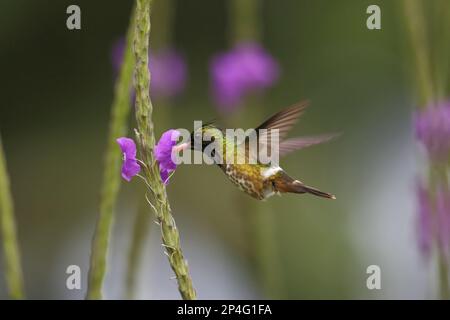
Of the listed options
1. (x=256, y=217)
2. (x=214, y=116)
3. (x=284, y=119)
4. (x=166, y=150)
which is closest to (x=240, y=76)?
(x=256, y=217)

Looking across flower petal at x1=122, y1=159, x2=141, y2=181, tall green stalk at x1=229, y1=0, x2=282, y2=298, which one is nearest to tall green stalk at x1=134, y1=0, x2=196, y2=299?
flower petal at x1=122, y1=159, x2=141, y2=181

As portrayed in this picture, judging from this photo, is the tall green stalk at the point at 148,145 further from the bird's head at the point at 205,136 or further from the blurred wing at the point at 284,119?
the blurred wing at the point at 284,119

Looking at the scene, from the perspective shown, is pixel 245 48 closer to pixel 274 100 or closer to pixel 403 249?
pixel 403 249

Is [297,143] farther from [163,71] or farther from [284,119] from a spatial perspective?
[163,71]

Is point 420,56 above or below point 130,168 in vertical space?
above

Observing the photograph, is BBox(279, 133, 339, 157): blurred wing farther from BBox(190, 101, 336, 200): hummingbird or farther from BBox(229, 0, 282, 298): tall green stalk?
BBox(229, 0, 282, 298): tall green stalk

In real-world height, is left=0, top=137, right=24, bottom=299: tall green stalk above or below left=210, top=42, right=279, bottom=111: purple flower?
below
